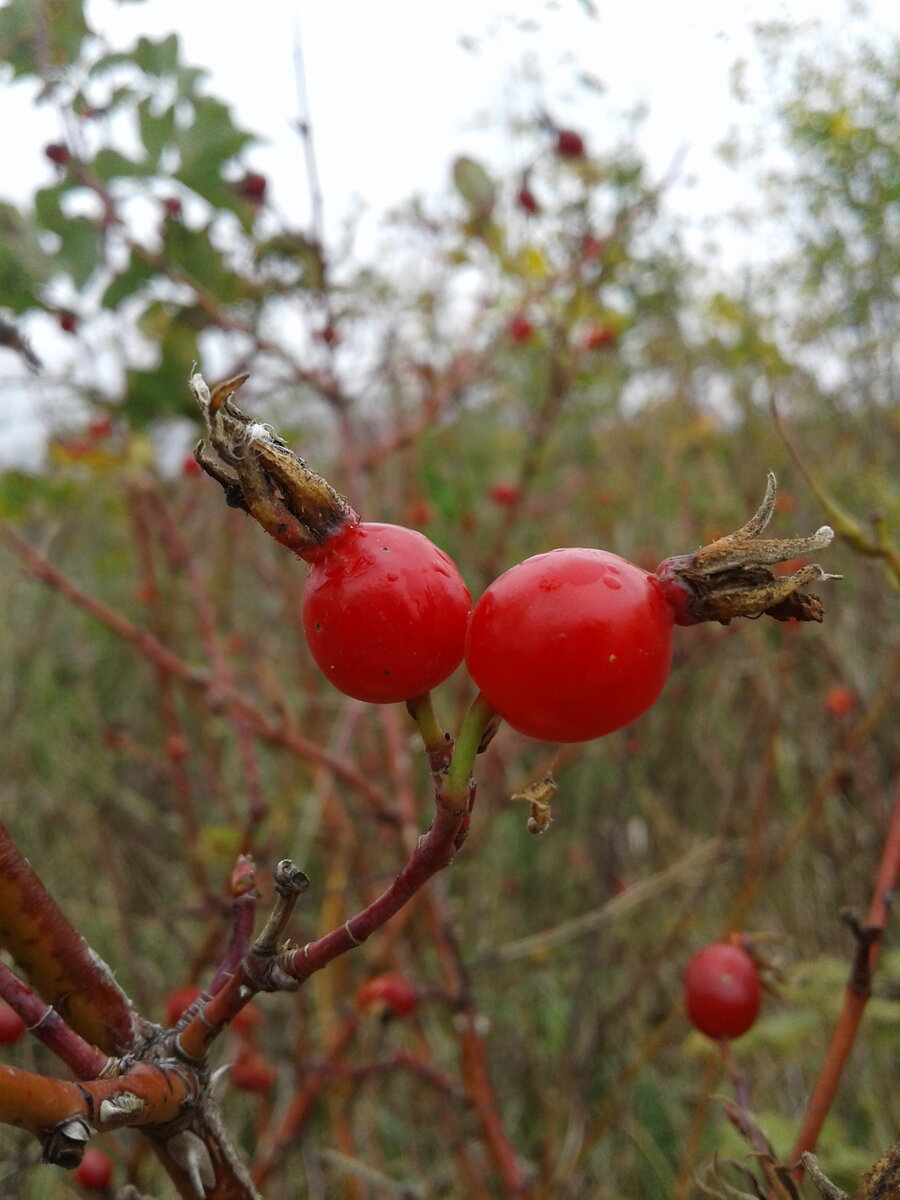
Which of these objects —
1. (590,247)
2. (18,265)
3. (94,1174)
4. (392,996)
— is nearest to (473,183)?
(590,247)

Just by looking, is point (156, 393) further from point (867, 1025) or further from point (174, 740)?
point (867, 1025)

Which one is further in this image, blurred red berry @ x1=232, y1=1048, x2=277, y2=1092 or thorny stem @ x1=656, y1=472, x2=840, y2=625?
blurred red berry @ x1=232, y1=1048, x2=277, y2=1092

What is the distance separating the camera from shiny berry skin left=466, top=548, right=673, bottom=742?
1.75 ft

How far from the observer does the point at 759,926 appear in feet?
7.50

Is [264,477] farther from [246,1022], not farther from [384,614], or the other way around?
[246,1022]

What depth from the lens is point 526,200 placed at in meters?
2.75

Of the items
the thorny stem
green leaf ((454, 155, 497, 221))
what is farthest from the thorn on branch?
green leaf ((454, 155, 497, 221))

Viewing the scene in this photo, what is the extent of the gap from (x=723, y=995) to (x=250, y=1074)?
100 centimetres

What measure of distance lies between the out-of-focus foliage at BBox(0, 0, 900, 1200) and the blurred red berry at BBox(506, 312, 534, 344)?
0.04 m

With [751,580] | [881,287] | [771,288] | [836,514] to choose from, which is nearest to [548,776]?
[751,580]

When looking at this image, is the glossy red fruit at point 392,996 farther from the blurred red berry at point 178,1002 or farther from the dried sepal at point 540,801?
the dried sepal at point 540,801

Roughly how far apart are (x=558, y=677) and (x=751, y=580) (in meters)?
0.14

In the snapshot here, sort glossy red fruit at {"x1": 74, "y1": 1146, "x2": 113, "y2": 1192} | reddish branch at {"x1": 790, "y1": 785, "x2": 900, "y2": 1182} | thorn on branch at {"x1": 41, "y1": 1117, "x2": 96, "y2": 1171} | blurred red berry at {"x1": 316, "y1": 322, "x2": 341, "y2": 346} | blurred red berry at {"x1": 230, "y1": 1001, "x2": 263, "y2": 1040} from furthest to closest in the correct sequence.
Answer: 1. blurred red berry at {"x1": 316, "y1": 322, "x2": 341, "y2": 346}
2. blurred red berry at {"x1": 230, "y1": 1001, "x2": 263, "y2": 1040}
3. glossy red fruit at {"x1": 74, "y1": 1146, "x2": 113, "y2": 1192}
4. reddish branch at {"x1": 790, "y1": 785, "x2": 900, "y2": 1182}
5. thorn on branch at {"x1": 41, "y1": 1117, "x2": 96, "y2": 1171}

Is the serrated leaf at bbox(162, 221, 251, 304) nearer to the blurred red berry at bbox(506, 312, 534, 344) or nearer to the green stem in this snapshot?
the blurred red berry at bbox(506, 312, 534, 344)
